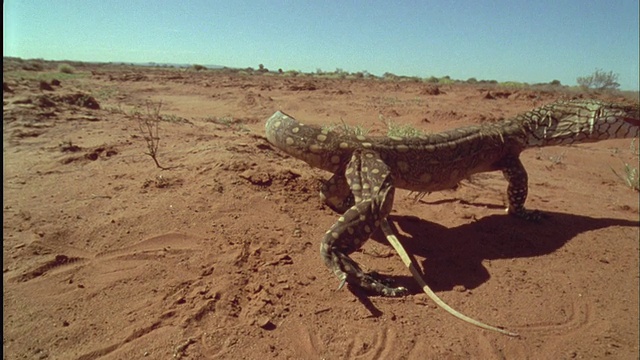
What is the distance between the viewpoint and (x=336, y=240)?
3.57m

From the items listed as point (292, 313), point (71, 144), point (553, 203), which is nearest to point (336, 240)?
point (292, 313)

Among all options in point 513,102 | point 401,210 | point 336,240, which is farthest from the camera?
point 513,102

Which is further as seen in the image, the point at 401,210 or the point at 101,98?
the point at 101,98

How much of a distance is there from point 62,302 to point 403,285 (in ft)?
10.5

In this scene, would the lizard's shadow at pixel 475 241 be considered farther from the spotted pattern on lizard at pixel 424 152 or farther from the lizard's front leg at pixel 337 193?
the lizard's front leg at pixel 337 193

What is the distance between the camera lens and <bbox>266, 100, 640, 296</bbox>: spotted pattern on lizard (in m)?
3.95

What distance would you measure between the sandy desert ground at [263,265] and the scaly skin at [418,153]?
440 mm

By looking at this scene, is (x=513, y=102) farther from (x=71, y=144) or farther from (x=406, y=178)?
(x=71, y=144)

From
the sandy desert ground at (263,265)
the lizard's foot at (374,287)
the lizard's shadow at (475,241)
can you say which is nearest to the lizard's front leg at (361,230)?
the lizard's foot at (374,287)

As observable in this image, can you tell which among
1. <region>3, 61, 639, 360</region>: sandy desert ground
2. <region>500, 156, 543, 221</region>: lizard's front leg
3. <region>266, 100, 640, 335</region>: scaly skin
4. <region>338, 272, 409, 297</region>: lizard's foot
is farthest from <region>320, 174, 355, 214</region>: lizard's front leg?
<region>500, 156, 543, 221</region>: lizard's front leg

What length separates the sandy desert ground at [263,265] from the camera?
2891mm

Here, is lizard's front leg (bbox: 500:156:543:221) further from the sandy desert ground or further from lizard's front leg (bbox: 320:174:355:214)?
lizard's front leg (bbox: 320:174:355:214)

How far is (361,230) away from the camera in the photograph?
3.64m

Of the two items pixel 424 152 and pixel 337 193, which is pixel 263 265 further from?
pixel 424 152
